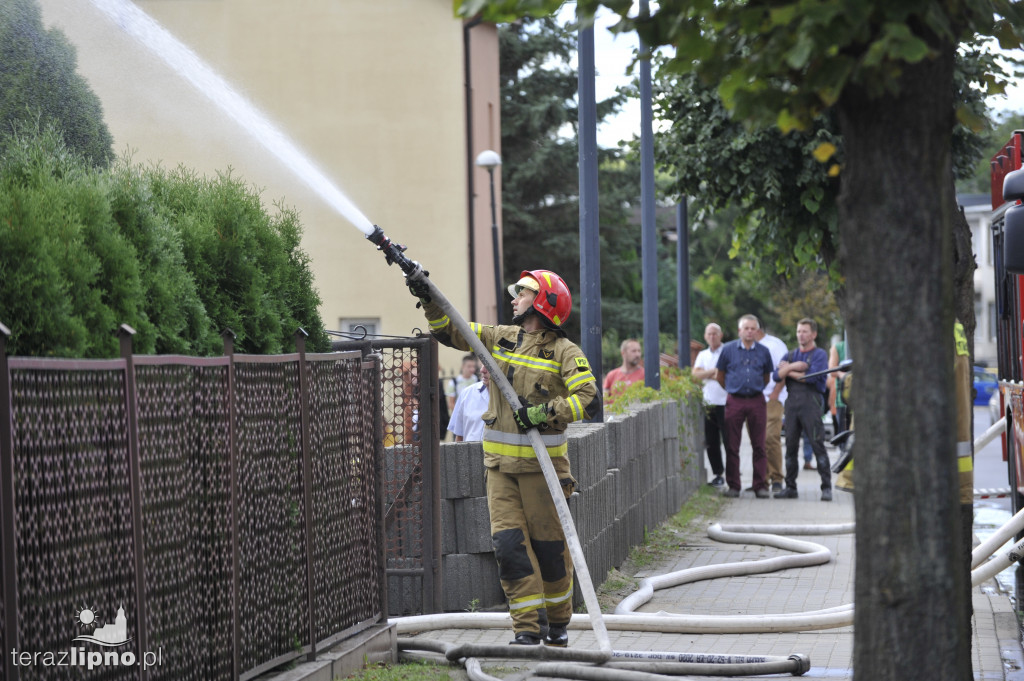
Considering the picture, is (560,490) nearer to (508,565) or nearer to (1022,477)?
(508,565)

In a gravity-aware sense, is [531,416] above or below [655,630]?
above

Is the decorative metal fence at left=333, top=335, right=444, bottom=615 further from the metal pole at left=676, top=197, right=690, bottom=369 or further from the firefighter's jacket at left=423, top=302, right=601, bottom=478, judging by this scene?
the metal pole at left=676, top=197, right=690, bottom=369

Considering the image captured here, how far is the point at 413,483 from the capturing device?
7949mm

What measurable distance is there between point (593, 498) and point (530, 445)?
194 centimetres

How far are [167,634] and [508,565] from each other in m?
2.49

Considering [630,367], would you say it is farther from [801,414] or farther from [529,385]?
[529,385]

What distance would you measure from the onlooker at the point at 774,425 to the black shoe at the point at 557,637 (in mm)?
8404

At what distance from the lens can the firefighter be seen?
700 centimetres

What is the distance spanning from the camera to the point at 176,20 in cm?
2769

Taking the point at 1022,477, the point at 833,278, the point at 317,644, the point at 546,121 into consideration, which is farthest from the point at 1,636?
the point at 546,121

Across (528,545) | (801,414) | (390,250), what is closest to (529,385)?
(528,545)

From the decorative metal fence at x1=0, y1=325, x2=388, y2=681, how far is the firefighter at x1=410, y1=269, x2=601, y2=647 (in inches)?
25.0

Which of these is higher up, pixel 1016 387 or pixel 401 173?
pixel 401 173

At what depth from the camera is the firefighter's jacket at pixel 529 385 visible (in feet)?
23.0
